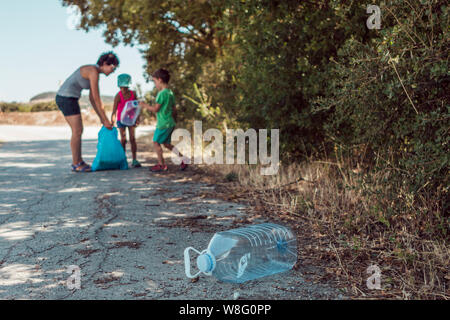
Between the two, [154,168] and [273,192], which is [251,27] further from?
[154,168]

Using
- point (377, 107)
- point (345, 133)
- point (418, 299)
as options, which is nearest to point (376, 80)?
point (377, 107)

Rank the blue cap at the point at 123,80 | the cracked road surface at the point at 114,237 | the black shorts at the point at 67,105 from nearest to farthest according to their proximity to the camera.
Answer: the cracked road surface at the point at 114,237 → the black shorts at the point at 67,105 → the blue cap at the point at 123,80

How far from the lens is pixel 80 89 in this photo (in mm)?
8906

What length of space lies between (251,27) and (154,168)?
3.43m

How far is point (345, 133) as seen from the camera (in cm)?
681

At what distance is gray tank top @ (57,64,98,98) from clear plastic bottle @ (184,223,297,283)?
548cm

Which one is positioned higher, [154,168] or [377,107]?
[377,107]

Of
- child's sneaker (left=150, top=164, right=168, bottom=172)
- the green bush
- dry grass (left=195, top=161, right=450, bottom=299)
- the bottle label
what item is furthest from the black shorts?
the green bush

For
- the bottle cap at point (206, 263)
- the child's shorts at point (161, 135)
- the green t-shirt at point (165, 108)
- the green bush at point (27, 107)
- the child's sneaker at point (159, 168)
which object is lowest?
the bottle cap at point (206, 263)

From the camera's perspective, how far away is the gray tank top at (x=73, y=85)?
8.77m

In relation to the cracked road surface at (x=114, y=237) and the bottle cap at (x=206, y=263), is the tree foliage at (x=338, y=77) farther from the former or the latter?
the bottle cap at (x=206, y=263)

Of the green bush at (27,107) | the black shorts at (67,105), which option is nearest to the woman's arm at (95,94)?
the black shorts at (67,105)
